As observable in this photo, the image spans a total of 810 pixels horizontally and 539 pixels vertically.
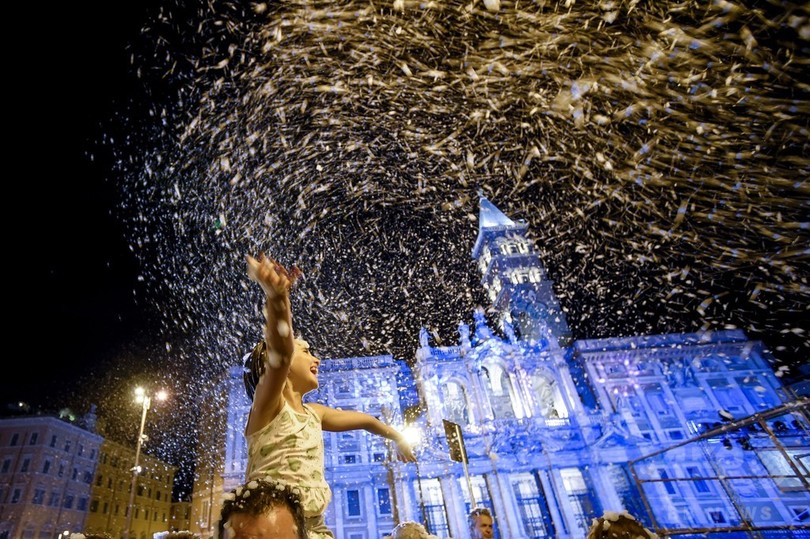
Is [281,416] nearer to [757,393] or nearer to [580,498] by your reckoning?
[580,498]

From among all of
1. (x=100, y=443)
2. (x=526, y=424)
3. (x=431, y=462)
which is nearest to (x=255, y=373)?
(x=431, y=462)

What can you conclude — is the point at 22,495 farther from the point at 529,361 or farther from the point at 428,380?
the point at 529,361

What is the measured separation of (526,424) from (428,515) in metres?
9.29

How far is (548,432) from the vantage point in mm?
28938

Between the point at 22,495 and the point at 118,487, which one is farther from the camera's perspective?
the point at 118,487

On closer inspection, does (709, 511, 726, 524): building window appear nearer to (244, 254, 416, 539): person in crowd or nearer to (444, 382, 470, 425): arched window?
(444, 382, 470, 425): arched window

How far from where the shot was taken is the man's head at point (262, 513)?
144cm


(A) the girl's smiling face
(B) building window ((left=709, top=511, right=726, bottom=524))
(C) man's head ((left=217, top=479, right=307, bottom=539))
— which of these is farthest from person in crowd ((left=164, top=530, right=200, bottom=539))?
(B) building window ((left=709, top=511, right=726, bottom=524))

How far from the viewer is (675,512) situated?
2527 cm

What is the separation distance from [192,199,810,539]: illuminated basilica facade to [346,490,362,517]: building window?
0.43 feet

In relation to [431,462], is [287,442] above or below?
below

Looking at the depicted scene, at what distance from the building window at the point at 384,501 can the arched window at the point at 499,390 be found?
981 centimetres

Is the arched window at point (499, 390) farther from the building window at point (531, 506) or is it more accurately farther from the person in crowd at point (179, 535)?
the person in crowd at point (179, 535)

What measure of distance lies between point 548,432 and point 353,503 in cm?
1459
